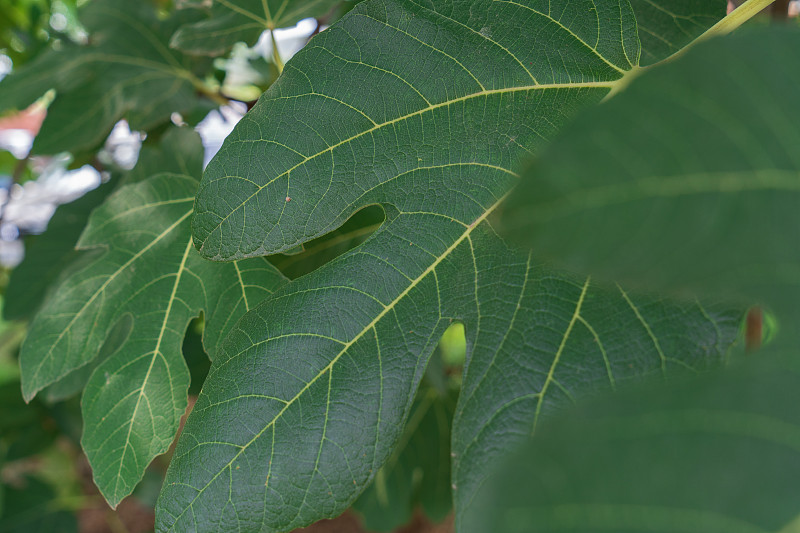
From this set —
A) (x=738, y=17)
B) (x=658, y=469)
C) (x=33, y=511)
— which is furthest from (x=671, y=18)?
(x=33, y=511)

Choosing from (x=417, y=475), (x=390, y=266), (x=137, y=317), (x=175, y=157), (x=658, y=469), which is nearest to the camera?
(x=658, y=469)

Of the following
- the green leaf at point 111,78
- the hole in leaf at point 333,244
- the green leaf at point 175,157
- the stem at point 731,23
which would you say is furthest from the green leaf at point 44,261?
the stem at point 731,23

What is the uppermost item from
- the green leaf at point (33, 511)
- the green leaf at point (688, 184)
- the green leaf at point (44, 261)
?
the green leaf at point (688, 184)

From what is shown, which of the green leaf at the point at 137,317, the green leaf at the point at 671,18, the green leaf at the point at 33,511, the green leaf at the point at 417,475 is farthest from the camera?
the green leaf at the point at 33,511

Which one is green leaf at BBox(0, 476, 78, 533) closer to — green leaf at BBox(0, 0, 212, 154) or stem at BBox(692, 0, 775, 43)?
green leaf at BBox(0, 0, 212, 154)

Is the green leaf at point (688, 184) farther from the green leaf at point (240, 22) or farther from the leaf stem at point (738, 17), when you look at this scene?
the green leaf at point (240, 22)

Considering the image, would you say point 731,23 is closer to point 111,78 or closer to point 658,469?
point 658,469

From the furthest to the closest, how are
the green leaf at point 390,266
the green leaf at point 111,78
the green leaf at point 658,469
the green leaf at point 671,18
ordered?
the green leaf at point 111,78
the green leaf at point 671,18
the green leaf at point 390,266
the green leaf at point 658,469
